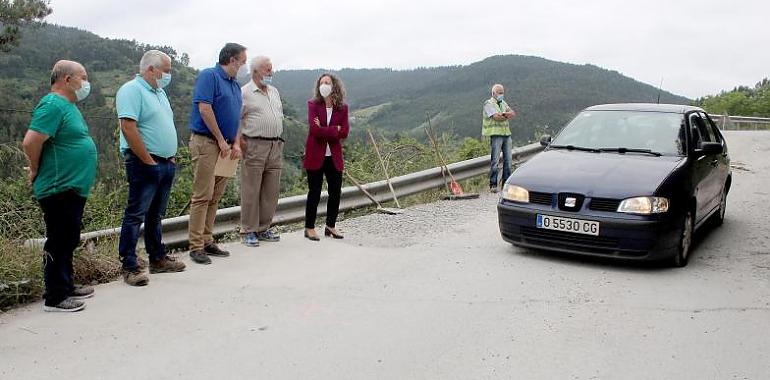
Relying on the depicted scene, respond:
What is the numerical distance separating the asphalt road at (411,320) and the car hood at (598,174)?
2.31 ft

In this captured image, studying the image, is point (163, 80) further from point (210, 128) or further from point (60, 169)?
point (60, 169)

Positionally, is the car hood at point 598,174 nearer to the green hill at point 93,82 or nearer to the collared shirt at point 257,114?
the collared shirt at point 257,114

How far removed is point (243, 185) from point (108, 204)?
8.30 feet

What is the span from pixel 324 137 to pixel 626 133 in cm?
330

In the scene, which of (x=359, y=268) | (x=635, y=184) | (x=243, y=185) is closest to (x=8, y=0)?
(x=243, y=185)

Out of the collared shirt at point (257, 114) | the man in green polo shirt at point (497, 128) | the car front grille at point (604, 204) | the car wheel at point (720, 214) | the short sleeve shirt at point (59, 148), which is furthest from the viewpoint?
the man in green polo shirt at point (497, 128)

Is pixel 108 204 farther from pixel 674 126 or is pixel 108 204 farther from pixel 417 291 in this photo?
pixel 674 126

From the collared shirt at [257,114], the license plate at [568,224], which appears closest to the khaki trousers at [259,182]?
the collared shirt at [257,114]

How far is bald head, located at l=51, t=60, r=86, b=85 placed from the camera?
4.74 metres

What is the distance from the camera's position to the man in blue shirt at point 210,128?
20.1ft

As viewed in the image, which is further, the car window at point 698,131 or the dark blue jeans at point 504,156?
the dark blue jeans at point 504,156

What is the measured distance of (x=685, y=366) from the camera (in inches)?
153

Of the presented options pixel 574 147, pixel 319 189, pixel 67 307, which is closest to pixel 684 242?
pixel 574 147

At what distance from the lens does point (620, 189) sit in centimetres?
623
